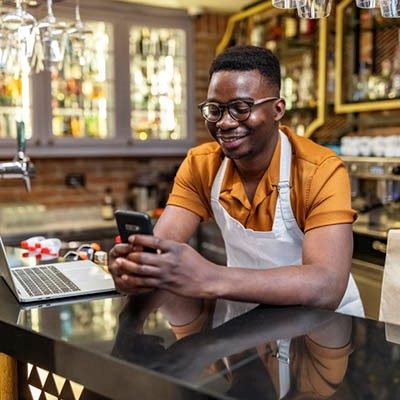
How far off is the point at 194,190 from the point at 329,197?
0.45m

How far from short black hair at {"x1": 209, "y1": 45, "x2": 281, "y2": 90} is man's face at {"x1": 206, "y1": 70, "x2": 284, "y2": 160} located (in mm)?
14

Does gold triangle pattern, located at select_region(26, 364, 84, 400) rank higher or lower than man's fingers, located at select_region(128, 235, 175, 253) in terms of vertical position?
lower

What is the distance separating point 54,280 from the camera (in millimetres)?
1484

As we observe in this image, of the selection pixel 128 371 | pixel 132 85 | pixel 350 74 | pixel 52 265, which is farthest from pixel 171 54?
pixel 128 371

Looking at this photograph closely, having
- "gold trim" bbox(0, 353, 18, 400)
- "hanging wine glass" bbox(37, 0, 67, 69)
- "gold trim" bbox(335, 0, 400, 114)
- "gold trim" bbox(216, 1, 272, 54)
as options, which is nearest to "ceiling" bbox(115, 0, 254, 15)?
"gold trim" bbox(216, 1, 272, 54)

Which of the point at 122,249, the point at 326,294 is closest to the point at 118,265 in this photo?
the point at 122,249

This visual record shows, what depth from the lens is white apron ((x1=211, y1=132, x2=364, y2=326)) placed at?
1.50 metres

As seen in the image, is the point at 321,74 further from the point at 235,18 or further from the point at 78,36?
the point at 78,36

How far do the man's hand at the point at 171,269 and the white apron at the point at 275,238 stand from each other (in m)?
0.46

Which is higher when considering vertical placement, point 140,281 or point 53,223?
point 140,281

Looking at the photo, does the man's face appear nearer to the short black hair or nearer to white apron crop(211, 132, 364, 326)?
the short black hair

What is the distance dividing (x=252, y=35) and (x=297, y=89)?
600mm

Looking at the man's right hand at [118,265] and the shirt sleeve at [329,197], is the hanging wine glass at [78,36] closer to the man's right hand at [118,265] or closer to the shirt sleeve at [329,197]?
the shirt sleeve at [329,197]

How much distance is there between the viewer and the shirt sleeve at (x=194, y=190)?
1.67m
